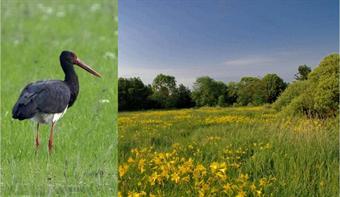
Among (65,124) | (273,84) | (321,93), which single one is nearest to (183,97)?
(273,84)

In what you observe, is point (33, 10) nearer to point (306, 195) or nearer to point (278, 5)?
point (278, 5)

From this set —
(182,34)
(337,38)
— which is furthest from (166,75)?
(337,38)

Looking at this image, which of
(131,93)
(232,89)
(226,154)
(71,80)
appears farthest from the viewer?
(232,89)

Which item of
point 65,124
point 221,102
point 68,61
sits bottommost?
point 65,124

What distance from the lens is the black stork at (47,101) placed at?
4195mm

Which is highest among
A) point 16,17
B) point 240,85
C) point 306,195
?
point 16,17

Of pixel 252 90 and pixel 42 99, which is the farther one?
pixel 252 90

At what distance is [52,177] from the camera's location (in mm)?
4340

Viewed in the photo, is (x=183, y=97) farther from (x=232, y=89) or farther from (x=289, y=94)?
(x=289, y=94)

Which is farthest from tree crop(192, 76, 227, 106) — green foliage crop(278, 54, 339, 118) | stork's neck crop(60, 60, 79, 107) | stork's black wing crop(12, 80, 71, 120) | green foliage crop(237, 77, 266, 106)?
stork's black wing crop(12, 80, 71, 120)

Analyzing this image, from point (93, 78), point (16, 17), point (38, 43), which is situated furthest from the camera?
point (16, 17)

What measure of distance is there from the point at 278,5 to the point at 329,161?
119cm

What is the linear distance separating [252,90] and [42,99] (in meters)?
1.56

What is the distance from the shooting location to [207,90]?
4.87 meters
